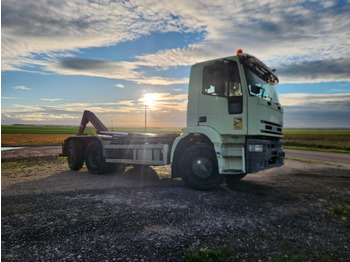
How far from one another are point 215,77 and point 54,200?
192 inches

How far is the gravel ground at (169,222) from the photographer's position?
335 centimetres

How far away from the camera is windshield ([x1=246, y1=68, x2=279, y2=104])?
5.99m

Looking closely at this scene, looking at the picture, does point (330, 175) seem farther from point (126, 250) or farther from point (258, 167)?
point (126, 250)

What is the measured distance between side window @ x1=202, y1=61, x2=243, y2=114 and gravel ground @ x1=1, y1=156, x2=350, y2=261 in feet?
7.67

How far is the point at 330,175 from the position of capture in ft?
30.3

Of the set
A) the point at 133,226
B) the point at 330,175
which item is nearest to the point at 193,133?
the point at 133,226

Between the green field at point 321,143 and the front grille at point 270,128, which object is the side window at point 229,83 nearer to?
the front grille at point 270,128

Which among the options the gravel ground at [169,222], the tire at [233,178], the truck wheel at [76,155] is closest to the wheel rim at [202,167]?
the gravel ground at [169,222]

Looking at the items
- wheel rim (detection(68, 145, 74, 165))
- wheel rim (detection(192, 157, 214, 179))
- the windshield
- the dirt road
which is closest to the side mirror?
the windshield

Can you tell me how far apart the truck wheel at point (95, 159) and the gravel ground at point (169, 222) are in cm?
175

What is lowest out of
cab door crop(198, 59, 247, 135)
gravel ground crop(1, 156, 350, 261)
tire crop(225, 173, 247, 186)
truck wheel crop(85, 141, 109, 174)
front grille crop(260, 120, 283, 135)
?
gravel ground crop(1, 156, 350, 261)

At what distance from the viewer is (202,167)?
637 cm

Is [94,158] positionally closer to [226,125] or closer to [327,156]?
[226,125]

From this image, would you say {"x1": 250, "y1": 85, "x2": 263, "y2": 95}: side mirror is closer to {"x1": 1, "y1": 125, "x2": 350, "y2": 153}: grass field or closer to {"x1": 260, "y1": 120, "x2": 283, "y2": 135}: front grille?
{"x1": 260, "y1": 120, "x2": 283, "y2": 135}: front grille
